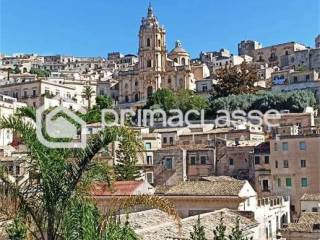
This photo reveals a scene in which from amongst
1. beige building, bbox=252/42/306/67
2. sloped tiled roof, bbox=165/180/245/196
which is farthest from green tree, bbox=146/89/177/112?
sloped tiled roof, bbox=165/180/245/196

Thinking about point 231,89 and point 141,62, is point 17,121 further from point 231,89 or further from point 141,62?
point 141,62

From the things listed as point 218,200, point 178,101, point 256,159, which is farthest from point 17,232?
point 178,101

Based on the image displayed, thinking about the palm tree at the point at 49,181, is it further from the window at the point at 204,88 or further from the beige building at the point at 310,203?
the window at the point at 204,88

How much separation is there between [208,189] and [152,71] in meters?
64.2

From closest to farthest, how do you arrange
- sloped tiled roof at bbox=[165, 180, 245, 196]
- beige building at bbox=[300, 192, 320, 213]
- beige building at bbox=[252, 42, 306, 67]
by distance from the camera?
1. sloped tiled roof at bbox=[165, 180, 245, 196]
2. beige building at bbox=[300, 192, 320, 213]
3. beige building at bbox=[252, 42, 306, 67]

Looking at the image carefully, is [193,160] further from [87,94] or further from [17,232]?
[87,94]

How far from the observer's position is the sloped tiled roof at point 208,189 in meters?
21.8

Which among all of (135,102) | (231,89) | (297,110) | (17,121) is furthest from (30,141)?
(135,102)

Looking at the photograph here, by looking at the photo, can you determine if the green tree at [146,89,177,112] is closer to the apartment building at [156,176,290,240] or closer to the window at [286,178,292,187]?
the window at [286,178,292,187]

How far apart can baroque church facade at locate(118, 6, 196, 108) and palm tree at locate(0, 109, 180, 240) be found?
7438 centimetres

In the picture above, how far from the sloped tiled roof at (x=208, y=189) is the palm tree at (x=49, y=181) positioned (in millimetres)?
12653

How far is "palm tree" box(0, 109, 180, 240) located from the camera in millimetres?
8953

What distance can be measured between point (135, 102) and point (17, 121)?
7640 cm

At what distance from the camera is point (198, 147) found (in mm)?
37688
